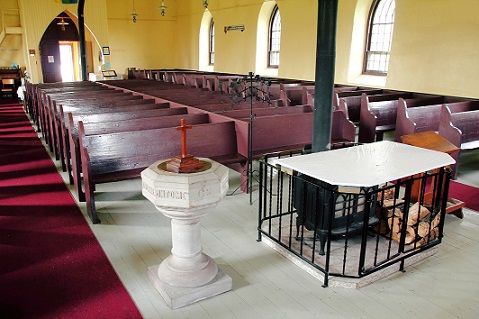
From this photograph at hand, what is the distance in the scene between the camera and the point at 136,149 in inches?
167

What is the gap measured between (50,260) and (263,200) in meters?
2.01

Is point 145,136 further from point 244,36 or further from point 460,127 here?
point 244,36

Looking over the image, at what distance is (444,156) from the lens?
3.05 metres

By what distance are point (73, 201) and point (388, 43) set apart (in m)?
7.40

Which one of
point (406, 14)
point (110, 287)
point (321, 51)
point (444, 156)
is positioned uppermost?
point (406, 14)

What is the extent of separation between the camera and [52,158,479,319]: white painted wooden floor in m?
2.53

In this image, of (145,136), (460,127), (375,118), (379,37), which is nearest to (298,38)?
(379,37)

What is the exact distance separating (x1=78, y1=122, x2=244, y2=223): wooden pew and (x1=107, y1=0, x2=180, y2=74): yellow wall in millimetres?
13283

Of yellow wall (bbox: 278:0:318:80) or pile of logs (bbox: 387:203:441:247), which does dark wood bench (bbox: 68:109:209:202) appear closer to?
pile of logs (bbox: 387:203:441:247)

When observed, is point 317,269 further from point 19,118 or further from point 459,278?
point 19,118

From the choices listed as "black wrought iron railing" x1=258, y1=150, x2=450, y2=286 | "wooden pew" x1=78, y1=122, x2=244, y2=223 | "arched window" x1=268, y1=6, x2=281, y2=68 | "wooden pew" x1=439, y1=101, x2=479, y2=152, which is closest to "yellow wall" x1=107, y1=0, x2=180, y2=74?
"arched window" x1=268, y1=6, x2=281, y2=68

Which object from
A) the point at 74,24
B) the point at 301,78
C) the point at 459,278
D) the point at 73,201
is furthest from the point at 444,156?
the point at 74,24

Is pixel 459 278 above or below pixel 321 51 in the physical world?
below

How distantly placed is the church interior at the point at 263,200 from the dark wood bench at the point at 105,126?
0.02 meters
